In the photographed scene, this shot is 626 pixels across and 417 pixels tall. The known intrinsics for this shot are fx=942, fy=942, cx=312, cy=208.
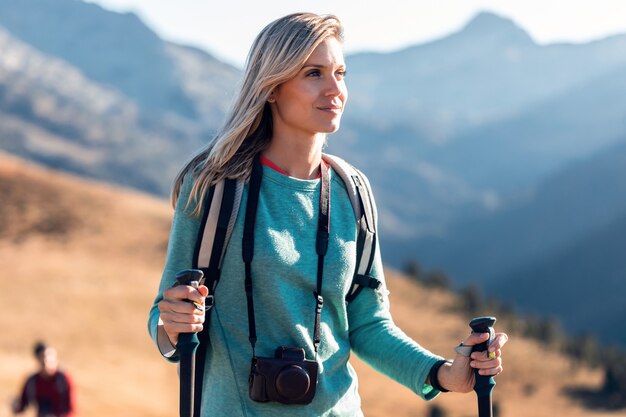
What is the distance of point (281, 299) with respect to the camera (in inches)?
94.9

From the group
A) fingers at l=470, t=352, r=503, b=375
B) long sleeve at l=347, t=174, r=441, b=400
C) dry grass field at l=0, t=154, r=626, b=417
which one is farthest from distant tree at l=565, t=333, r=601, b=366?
fingers at l=470, t=352, r=503, b=375

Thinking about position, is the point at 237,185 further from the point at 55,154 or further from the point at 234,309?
the point at 55,154

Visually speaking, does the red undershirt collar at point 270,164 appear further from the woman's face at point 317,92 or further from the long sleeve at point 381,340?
the long sleeve at point 381,340

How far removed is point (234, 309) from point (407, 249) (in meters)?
172

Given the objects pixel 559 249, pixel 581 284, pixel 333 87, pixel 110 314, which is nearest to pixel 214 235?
pixel 333 87

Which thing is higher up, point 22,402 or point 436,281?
point 436,281

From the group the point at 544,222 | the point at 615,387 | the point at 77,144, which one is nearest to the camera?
the point at 615,387

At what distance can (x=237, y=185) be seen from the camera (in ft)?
8.17

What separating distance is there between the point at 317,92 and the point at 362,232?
41 centimetres

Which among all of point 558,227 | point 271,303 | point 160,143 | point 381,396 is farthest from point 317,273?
point 160,143

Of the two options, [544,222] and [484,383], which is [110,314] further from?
[544,222]

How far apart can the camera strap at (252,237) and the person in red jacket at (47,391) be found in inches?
234

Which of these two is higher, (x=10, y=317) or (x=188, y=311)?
(x=10, y=317)

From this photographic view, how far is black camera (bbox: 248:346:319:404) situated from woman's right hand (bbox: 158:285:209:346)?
0.19 m
